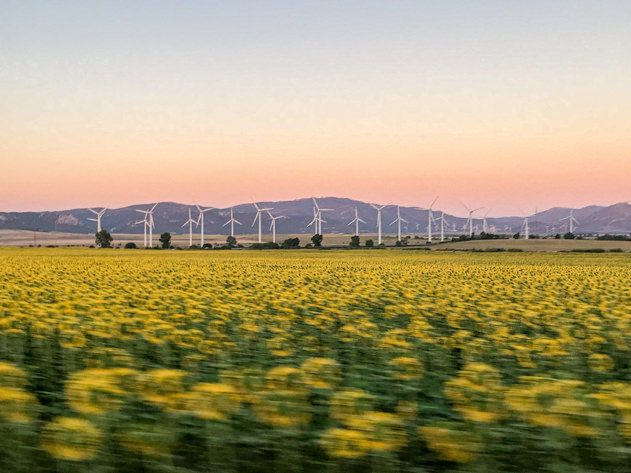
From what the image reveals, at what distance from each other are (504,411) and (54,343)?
9574mm

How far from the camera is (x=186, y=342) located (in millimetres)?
12797

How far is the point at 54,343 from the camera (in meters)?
12.6

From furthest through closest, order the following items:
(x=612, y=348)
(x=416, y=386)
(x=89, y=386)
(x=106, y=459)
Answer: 1. (x=612, y=348)
2. (x=416, y=386)
3. (x=89, y=386)
4. (x=106, y=459)

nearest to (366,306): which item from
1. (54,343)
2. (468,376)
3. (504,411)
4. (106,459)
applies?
(54,343)

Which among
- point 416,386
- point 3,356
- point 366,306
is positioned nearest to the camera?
point 416,386

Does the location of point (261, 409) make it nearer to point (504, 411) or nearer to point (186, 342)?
point (504, 411)

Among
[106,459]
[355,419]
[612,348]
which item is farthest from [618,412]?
[612,348]

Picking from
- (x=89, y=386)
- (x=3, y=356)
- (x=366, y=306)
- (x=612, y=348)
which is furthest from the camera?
(x=366, y=306)

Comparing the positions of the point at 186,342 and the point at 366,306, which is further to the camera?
the point at 366,306

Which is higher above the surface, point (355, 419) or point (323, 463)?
point (355, 419)

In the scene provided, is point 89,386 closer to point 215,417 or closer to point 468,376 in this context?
point 215,417

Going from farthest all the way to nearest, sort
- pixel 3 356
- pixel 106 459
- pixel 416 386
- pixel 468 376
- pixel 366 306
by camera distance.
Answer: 1. pixel 366 306
2. pixel 3 356
3. pixel 416 386
4. pixel 468 376
5. pixel 106 459

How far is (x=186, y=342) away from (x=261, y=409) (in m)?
6.72

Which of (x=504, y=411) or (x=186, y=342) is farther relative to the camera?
(x=186, y=342)
